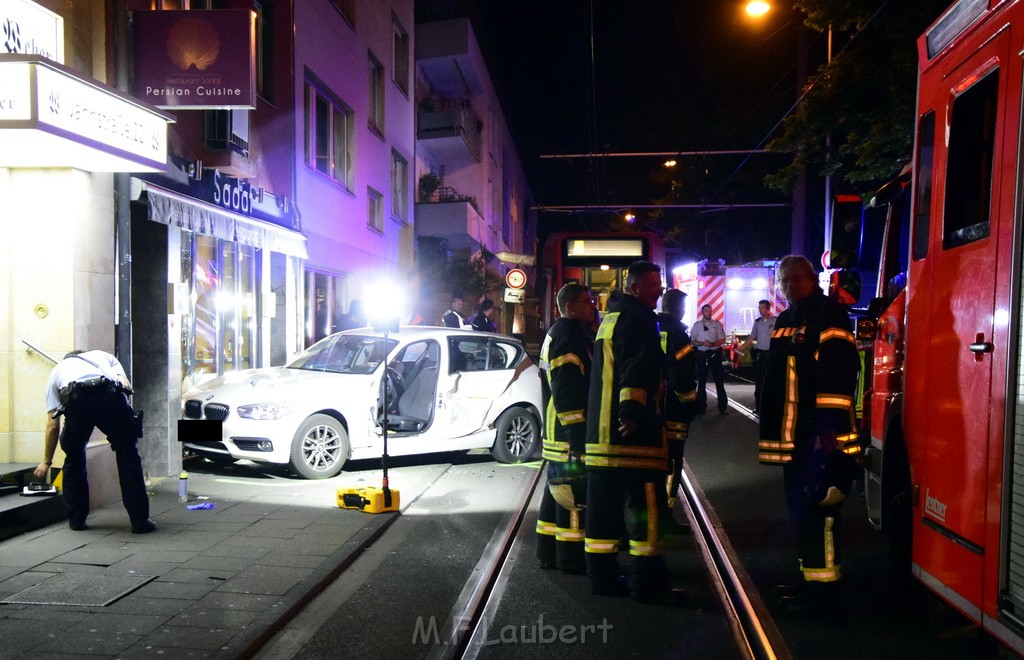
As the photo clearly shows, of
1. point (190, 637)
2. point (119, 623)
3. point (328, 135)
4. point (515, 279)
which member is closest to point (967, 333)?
point (190, 637)

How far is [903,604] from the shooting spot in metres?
4.99

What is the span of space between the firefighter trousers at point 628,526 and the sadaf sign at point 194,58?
6269 mm

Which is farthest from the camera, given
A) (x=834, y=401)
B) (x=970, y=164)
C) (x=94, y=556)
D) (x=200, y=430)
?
(x=200, y=430)

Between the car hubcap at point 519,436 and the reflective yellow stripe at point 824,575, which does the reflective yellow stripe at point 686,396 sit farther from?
the car hubcap at point 519,436

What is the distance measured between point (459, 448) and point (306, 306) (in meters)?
6.54

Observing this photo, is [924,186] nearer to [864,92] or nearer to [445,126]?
[864,92]

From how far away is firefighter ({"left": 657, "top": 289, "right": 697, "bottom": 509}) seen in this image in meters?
6.61

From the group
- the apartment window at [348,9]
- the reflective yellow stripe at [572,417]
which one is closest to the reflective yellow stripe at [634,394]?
the reflective yellow stripe at [572,417]

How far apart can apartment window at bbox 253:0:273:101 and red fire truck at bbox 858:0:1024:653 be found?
1174 centimetres

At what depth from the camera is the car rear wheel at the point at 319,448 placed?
356 inches

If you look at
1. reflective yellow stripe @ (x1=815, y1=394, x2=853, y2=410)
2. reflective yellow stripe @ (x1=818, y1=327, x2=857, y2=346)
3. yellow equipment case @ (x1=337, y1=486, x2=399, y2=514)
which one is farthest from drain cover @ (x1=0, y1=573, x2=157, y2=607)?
reflective yellow stripe @ (x1=818, y1=327, x2=857, y2=346)

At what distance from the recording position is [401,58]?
2356 centimetres

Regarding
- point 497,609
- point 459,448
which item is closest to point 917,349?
point 497,609

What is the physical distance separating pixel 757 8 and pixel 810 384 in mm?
11676
